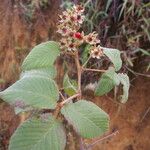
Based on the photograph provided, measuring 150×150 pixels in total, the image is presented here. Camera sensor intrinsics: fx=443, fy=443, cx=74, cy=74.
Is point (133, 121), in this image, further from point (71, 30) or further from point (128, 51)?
point (71, 30)

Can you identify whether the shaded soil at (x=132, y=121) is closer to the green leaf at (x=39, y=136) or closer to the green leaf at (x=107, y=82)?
the green leaf at (x=107, y=82)

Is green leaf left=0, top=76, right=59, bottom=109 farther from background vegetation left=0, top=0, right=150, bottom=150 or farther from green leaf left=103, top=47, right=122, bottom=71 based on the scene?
background vegetation left=0, top=0, right=150, bottom=150

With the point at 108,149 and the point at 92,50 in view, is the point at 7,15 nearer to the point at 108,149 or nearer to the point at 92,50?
the point at 108,149

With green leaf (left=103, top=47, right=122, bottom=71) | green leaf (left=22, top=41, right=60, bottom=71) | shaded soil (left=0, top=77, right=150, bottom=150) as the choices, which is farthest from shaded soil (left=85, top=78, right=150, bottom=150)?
green leaf (left=22, top=41, right=60, bottom=71)

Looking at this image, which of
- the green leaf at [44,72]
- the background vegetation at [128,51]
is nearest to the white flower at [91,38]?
the green leaf at [44,72]

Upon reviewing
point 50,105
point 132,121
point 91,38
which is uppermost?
point 91,38

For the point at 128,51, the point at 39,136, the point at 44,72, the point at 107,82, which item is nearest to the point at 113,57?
the point at 107,82

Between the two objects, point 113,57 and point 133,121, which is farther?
point 133,121
